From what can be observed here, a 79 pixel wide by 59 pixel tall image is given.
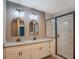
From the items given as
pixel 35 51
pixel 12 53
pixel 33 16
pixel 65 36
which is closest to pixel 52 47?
pixel 65 36

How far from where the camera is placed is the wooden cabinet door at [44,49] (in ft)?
11.4

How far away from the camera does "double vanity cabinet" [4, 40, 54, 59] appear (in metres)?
2.42

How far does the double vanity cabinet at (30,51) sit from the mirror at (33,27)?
691mm

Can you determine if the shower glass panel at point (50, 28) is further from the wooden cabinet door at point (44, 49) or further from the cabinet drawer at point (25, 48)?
the cabinet drawer at point (25, 48)

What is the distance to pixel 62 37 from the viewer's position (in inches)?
145

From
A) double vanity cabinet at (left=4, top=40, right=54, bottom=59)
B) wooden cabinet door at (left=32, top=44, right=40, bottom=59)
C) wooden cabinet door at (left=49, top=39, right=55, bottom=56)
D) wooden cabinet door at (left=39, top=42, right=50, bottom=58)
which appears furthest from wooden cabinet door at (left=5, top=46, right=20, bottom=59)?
wooden cabinet door at (left=49, top=39, right=55, bottom=56)

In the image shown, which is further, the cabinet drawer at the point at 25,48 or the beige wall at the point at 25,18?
the beige wall at the point at 25,18

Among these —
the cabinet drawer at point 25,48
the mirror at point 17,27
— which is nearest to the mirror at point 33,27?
the mirror at point 17,27

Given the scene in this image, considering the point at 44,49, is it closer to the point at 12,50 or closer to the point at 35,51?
the point at 35,51

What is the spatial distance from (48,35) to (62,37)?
3.10 feet

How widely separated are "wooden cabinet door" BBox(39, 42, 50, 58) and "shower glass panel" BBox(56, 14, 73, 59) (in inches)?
21.7

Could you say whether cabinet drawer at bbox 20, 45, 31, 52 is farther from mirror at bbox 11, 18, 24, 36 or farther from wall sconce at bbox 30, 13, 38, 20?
wall sconce at bbox 30, 13, 38, 20

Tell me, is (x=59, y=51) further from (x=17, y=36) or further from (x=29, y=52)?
(x=17, y=36)

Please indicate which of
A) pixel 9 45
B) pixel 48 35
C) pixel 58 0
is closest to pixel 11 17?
pixel 9 45
